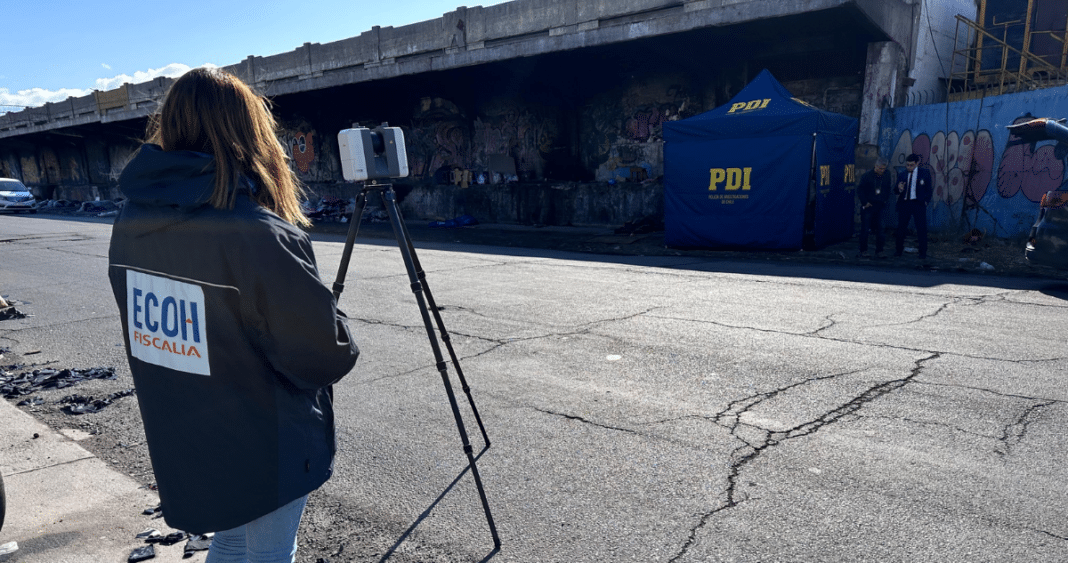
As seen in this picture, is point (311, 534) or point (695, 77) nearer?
point (311, 534)

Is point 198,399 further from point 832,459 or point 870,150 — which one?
point 870,150

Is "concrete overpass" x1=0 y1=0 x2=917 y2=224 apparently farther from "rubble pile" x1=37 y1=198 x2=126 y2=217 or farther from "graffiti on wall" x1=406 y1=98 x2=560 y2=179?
A: "rubble pile" x1=37 y1=198 x2=126 y2=217

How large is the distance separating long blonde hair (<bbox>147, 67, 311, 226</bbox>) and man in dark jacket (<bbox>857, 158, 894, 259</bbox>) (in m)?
12.1

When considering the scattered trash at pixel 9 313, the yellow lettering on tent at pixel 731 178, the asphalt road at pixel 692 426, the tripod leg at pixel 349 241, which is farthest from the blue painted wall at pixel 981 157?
the scattered trash at pixel 9 313

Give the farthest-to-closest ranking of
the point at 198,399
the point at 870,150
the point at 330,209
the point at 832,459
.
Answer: the point at 330,209, the point at 870,150, the point at 832,459, the point at 198,399

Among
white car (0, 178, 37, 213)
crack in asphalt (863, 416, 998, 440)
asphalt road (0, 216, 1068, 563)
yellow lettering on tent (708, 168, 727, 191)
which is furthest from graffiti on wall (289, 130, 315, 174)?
crack in asphalt (863, 416, 998, 440)

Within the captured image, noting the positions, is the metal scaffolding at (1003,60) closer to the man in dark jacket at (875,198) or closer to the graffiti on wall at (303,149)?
the man in dark jacket at (875,198)

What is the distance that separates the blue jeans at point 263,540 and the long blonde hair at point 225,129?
854 millimetres

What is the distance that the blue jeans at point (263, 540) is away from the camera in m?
1.92

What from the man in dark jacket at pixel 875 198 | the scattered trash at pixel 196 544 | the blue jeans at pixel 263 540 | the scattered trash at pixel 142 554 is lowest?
the scattered trash at pixel 196 544

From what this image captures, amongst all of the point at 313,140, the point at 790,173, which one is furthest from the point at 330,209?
the point at 790,173

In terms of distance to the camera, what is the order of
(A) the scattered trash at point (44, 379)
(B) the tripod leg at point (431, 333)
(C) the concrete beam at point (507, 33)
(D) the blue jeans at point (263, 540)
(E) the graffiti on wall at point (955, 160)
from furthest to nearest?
(C) the concrete beam at point (507, 33) → (E) the graffiti on wall at point (955, 160) → (A) the scattered trash at point (44, 379) → (B) the tripod leg at point (431, 333) → (D) the blue jeans at point (263, 540)

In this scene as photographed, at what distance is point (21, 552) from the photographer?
302 centimetres

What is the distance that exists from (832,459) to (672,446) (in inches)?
33.8
